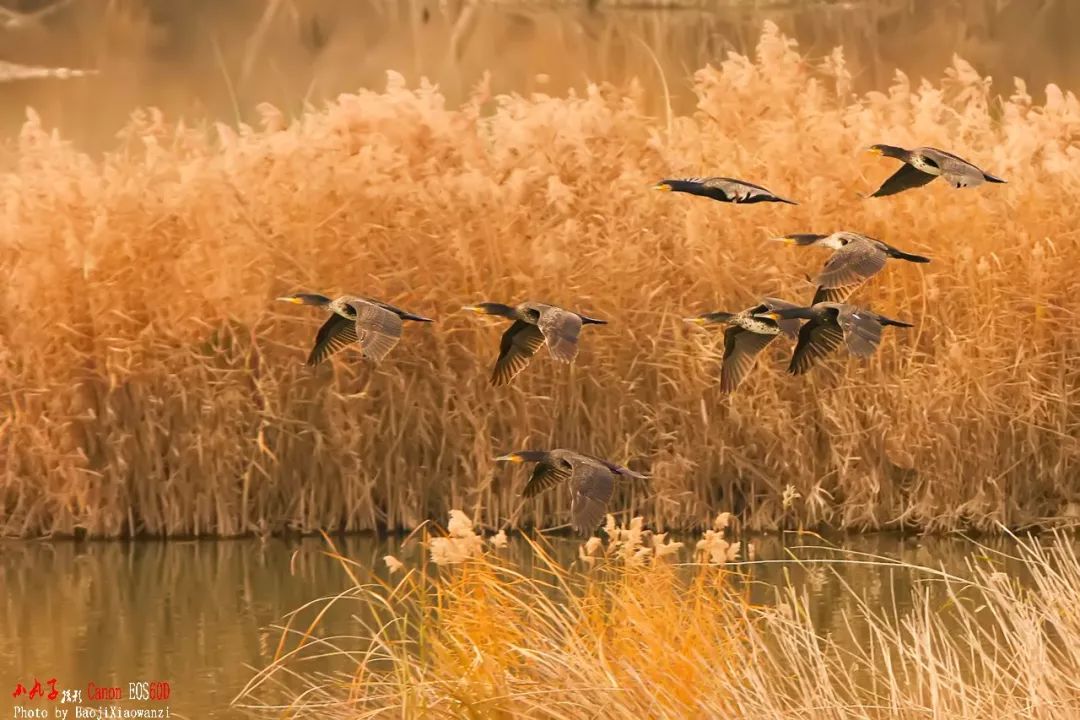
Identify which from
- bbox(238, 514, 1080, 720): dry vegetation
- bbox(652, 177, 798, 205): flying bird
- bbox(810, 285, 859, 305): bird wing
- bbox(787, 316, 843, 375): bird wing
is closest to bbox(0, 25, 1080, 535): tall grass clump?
bbox(810, 285, 859, 305): bird wing

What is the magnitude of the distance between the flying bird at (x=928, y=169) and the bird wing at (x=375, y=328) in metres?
1.17

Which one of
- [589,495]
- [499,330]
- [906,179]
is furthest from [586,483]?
[499,330]

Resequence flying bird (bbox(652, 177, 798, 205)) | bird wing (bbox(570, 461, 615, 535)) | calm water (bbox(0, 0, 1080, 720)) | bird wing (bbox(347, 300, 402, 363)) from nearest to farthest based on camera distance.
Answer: bird wing (bbox(570, 461, 615, 535)) → bird wing (bbox(347, 300, 402, 363)) → flying bird (bbox(652, 177, 798, 205)) → calm water (bbox(0, 0, 1080, 720))

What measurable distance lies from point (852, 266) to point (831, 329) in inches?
15.9

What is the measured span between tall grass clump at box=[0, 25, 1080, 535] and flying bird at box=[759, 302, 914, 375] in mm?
3232

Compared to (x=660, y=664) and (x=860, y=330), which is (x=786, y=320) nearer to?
(x=860, y=330)

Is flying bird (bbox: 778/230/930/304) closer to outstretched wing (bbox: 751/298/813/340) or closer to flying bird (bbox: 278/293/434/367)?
outstretched wing (bbox: 751/298/813/340)

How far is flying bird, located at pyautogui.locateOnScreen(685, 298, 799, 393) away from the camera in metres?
4.32

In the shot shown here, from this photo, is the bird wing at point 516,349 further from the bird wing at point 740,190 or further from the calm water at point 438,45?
the calm water at point 438,45

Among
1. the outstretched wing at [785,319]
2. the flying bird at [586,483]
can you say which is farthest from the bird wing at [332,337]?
the outstretched wing at [785,319]

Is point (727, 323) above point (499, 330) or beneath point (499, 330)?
beneath

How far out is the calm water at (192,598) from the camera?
19.0ft

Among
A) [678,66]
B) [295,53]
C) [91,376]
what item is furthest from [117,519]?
[295,53]

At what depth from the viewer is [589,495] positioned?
3.90m
